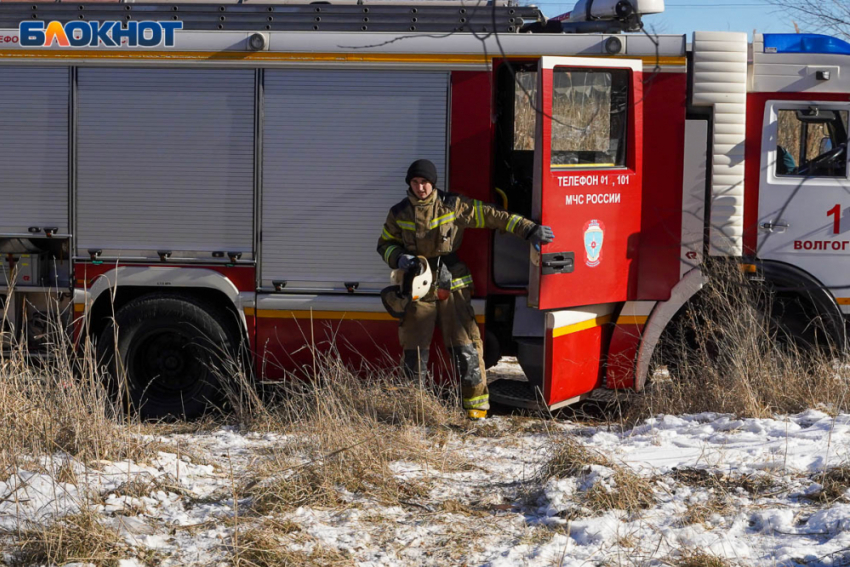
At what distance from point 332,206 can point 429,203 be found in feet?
2.50

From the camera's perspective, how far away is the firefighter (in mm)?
6367

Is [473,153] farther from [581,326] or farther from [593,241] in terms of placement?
[581,326]

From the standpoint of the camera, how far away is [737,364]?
6.33 m

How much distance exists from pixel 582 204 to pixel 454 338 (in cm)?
122

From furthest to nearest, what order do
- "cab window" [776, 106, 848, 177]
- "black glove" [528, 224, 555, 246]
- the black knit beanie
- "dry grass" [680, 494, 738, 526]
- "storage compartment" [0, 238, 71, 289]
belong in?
"storage compartment" [0, 238, 71, 289] → "cab window" [776, 106, 848, 177] → the black knit beanie → "black glove" [528, 224, 555, 246] → "dry grass" [680, 494, 738, 526]

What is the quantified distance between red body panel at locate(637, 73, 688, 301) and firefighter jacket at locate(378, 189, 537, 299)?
108 cm

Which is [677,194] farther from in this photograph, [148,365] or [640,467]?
[148,365]

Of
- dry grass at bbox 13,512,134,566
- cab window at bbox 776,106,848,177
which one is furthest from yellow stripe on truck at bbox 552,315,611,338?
dry grass at bbox 13,512,134,566

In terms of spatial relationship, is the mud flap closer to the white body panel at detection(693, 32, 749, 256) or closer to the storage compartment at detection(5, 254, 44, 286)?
the white body panel at detection(693, 32, 749, 256)

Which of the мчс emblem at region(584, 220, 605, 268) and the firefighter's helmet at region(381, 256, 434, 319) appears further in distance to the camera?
the мчс emblem at region(584, 220, 605, 268)

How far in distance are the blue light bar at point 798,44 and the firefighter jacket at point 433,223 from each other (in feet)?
7.09

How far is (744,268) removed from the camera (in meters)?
6.74

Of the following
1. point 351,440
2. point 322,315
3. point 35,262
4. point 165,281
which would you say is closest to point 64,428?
point 351,440

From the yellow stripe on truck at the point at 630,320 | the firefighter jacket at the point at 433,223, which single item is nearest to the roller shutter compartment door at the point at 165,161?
the firefighter jacket at the point at 433,223
